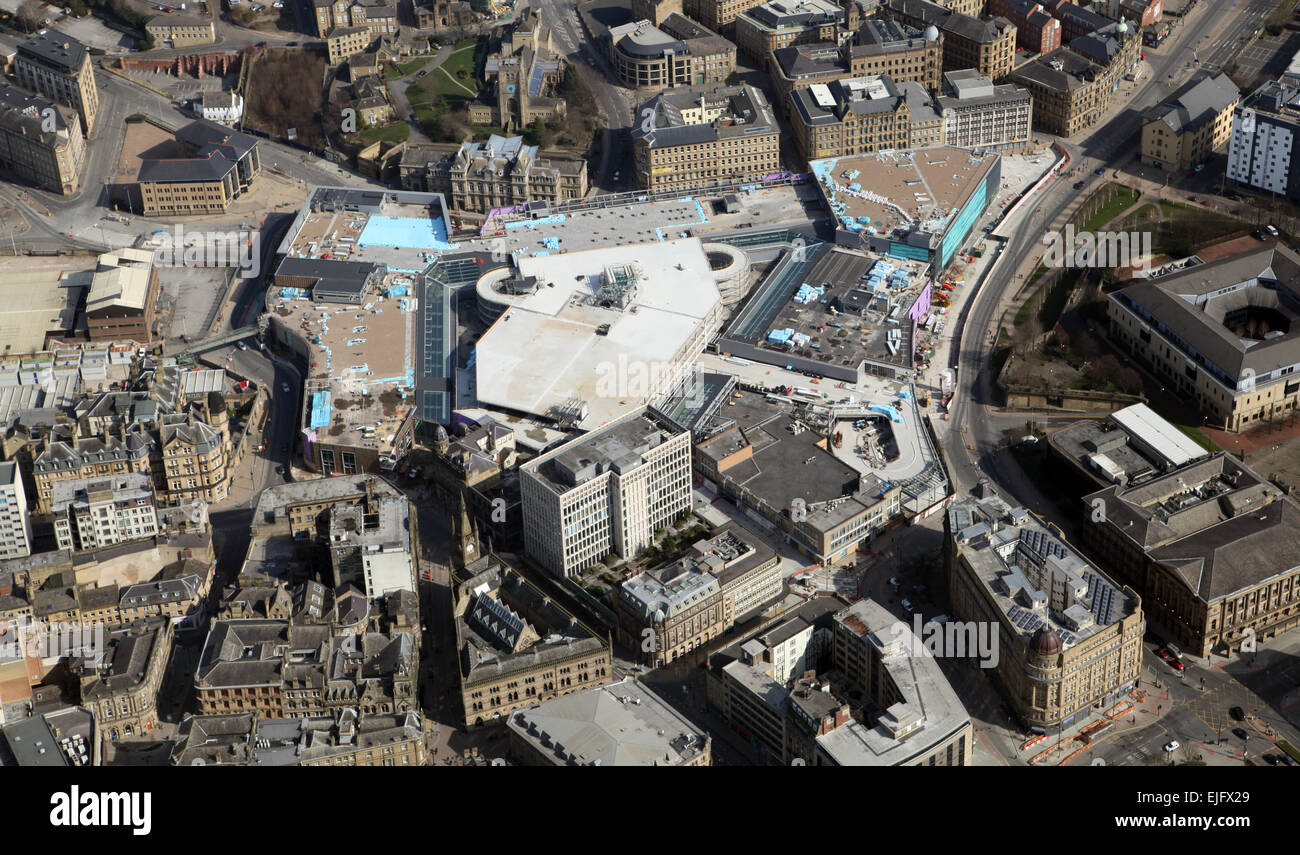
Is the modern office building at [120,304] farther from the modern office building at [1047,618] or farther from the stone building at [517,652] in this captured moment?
the modern office building at [1047,618]

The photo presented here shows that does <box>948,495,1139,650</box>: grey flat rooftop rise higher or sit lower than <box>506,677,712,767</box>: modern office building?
higher

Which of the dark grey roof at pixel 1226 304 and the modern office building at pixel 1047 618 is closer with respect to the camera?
the modern office building at pixel 1047 618

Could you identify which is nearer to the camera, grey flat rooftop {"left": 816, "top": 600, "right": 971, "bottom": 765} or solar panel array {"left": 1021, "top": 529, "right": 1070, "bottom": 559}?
grey flat rooftop {"left": 816, "top": 600, "right": 971, "bottom": 765}

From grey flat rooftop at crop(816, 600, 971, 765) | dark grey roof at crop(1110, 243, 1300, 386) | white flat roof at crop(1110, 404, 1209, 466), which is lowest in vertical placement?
grey flat rooftop at crop(816, 600, 971, 765)

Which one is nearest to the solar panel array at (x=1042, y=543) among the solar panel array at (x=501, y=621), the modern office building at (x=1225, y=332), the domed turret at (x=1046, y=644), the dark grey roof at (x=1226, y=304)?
the domed turret at (x=1046, y=644)
